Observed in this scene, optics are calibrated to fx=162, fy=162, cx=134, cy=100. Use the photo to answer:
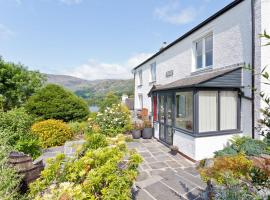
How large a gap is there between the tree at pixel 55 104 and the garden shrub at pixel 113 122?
3135 mm

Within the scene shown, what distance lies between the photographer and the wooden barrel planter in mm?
4004

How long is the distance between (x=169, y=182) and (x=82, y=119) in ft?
34.6

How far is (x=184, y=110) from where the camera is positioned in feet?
25.7

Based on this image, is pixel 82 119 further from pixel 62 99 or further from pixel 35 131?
pixel 35 131

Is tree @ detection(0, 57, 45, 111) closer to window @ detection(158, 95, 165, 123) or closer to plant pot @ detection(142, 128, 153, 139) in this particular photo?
plant pot @ detection(142, 128, 153, 139)

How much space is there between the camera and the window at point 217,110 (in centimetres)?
686

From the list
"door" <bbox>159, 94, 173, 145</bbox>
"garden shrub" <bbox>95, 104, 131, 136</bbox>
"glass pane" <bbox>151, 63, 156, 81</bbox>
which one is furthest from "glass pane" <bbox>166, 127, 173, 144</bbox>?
"glass pane" <bbox>151, 63, 156, 81</bbox>

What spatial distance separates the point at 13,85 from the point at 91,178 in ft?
53.6

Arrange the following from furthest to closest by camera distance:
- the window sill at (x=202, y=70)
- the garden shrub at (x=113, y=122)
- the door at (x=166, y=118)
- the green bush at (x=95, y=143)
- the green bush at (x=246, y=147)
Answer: the garden shrub at (x=113, y=122) < the door at (x=166, y=118) < the window sill at (x=202, y=70) < the green bush at (x=246, y=147) < the green bush at (x=95, y=143)

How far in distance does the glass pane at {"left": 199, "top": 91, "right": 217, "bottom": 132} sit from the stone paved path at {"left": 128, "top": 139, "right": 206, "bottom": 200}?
1.70 metres

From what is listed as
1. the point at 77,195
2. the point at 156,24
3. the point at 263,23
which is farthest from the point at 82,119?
the point at 263,23

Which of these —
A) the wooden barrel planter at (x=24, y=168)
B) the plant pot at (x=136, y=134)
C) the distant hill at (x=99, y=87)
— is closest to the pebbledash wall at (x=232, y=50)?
the plant pot at (x=136, y=134)

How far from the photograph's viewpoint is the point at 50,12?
10.1 metres

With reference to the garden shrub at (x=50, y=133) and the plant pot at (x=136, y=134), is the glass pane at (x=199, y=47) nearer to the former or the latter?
the plant pot at (x=136, y=134)
